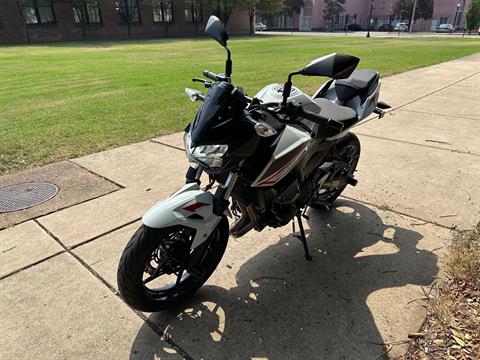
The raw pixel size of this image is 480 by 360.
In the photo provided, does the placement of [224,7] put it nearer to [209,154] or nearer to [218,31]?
[218,31]

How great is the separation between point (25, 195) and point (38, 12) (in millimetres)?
36425

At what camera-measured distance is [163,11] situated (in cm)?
4188

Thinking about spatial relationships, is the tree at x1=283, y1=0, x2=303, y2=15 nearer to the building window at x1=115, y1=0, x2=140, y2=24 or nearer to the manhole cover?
the building window at x1=115, y1=0, x2=140, y2=24

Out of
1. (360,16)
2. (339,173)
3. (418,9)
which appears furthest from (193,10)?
(360,16)

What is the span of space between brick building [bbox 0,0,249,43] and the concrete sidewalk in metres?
34.3

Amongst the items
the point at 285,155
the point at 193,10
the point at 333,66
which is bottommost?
the point at 285,155

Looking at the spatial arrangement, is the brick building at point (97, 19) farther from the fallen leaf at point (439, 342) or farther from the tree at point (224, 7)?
the fallen leaf at point (439, 342)

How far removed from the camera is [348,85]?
3.53m

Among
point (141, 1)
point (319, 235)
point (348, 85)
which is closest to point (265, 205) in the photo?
point (319, 235)

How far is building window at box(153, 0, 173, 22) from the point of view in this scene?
135 ft

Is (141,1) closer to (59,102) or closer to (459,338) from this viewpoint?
(59,102)

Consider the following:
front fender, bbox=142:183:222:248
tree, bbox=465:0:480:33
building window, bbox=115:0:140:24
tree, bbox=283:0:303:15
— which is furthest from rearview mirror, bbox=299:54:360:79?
tree, bbox=283:0:303:15

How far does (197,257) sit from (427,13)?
76860 millimetres

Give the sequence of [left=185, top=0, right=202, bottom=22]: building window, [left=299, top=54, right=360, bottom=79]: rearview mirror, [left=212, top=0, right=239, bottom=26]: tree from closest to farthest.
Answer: [left=299, top=54, right=360, bottom=79]: rearview mirror < [left=185, top=0, right=202, bottom=22]: building window < [left=212, top=0, right=239, bottom=26]: tree
